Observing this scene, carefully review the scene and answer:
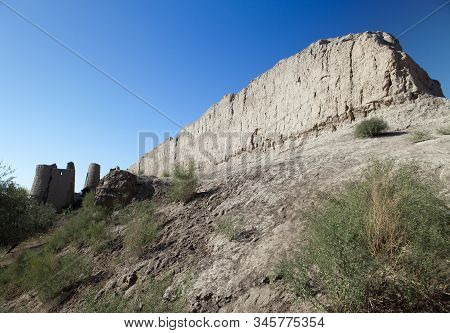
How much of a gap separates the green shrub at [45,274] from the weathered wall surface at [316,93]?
33.1 feet

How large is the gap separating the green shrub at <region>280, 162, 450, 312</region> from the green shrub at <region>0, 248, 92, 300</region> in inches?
194

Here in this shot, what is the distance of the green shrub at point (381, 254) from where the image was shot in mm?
2500

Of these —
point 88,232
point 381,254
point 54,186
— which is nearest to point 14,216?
point 88,232

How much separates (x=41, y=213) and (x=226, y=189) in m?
8.35

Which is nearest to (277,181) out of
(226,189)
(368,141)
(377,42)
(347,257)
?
(226,189)

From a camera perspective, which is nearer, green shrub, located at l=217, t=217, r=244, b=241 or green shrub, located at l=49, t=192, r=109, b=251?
green shrub, located at l=217, t=217, r=244, b=241

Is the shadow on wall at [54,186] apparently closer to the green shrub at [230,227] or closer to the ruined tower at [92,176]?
the ruined tower at [92,176]

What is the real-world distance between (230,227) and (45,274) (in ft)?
14.2

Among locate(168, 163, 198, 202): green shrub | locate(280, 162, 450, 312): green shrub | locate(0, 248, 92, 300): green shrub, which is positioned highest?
locate(168, 163, 198, 202): green shrub

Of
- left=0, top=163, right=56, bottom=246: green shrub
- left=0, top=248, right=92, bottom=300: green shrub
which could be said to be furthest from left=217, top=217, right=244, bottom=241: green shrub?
left=0, top=163, right=56, bottom=246: green shrub

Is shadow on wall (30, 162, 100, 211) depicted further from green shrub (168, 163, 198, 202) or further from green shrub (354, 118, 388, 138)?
green shrub (354, 118, 388, 138)

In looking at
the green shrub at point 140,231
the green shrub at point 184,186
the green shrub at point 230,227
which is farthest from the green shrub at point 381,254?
the green shrub at point 184,186

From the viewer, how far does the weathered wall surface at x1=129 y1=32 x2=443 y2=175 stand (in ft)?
36.4
